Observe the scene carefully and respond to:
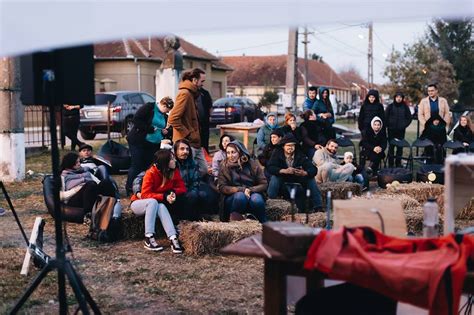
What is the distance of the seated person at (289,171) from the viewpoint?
786 cm

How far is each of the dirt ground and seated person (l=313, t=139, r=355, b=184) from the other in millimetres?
3368

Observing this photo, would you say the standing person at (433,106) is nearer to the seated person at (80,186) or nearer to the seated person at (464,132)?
the seated person at (464,132)

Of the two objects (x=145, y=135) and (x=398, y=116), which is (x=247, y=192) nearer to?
(x=145, y=135)

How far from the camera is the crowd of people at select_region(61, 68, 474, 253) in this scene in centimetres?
679

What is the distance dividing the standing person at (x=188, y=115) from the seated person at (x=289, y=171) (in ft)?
2.85

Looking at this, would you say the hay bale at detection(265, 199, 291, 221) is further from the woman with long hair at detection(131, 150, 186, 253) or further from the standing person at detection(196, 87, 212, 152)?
the standing person at detection(196, 87, 212, 152)

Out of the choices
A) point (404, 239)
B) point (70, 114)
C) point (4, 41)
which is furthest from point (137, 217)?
point (70, 114)

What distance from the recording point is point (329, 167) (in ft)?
31.0

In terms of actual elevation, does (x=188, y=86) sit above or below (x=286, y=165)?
above

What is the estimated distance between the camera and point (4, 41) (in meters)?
3.59

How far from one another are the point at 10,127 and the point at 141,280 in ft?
19.6

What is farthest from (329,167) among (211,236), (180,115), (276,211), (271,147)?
(211,236)

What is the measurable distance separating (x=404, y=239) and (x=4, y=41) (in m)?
2.34

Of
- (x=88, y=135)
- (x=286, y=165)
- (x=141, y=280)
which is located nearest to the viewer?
(x=141, y=280)
